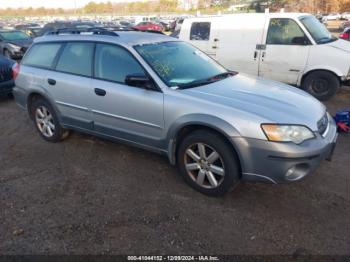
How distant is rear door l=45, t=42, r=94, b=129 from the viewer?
412 centimetres

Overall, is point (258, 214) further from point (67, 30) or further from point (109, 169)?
point (67, 30)

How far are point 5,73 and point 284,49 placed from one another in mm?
6149

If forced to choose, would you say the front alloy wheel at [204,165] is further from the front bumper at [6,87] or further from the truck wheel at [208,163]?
the front bumper at [6,87]

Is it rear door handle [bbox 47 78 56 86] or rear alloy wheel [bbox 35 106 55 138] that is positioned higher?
rear door handle [bbox 47 78 56 86]

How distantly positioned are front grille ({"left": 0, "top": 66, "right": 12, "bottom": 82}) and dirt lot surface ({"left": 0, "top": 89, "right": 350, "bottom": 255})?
3608 millimetres

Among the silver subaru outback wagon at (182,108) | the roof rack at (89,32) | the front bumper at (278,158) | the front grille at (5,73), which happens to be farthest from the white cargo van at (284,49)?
the front grille at (5,73)

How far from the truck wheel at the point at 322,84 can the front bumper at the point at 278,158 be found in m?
4.04

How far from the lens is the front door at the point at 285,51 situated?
22.0 feet

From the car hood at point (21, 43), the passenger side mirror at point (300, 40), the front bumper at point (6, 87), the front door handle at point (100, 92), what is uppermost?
the passenger side mirror at point (300, 40)

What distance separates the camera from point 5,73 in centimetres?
735

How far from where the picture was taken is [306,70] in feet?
22.1

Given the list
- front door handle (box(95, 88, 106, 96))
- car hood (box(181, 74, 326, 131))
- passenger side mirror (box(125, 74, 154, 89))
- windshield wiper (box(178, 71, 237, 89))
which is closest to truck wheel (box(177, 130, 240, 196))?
car hood (box(181, 74, 326, 131))

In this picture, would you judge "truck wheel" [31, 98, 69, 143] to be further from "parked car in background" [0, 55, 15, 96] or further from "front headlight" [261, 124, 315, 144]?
"front headlight" [261, 124, 315, 144]

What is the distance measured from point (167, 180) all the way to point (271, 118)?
1.43m
